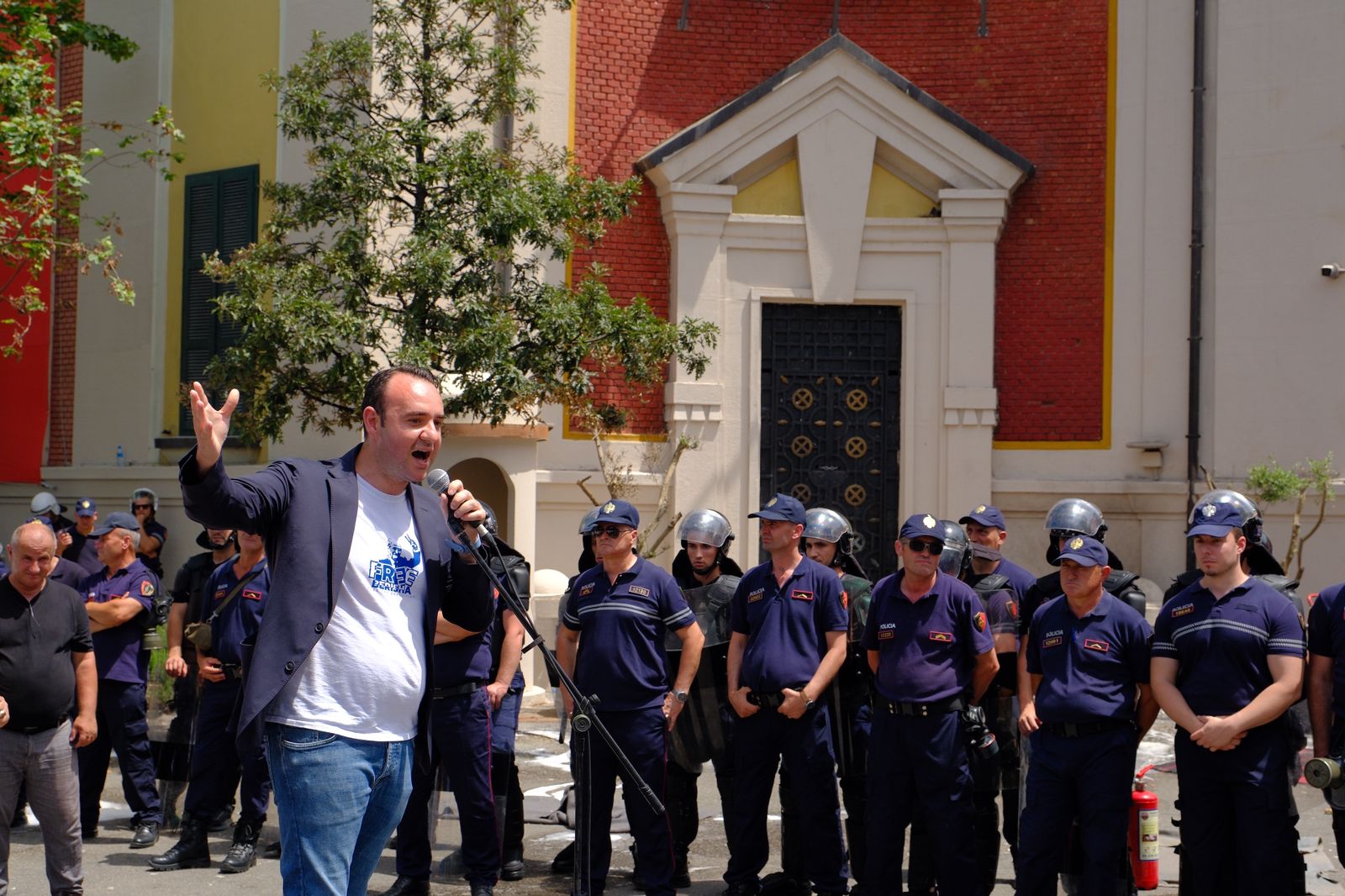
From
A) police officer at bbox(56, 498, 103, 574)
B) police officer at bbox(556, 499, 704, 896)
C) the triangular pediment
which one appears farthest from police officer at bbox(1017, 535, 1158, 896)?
the triangular pediment

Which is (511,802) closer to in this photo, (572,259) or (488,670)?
(488,670)

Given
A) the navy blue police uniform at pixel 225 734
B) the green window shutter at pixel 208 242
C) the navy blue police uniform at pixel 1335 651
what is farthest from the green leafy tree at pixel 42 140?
the navy blue police uniform at pixel 1335 651

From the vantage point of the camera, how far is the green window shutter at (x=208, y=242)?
17141 millimetres

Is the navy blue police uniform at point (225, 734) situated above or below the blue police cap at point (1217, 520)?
below

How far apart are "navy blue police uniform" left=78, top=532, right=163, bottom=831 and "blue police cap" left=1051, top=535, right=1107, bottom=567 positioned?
6060 millimetres

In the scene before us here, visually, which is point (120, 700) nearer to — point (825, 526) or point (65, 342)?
point (825, 526)

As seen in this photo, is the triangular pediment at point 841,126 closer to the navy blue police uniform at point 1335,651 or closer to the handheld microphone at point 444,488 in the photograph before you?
the navy blue police uniform at point 1335,651

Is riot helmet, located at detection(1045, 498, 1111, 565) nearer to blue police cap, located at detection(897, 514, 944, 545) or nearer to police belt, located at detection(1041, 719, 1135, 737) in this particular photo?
blue police cap, located at detection(897, 514, 944, 545)

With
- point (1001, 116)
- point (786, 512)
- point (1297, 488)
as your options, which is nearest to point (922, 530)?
point (786, 512)

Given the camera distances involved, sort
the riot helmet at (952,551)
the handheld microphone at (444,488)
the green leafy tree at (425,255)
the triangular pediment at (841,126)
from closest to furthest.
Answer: the handheld microphone at (444,488) → the riot helmet at (952,551) → the green leafy tree at (425,255) → the triangular pediment at (841,126)

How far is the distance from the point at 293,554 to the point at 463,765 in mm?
4064

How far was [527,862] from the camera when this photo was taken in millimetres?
9164

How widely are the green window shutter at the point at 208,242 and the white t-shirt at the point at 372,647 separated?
43.5 feet

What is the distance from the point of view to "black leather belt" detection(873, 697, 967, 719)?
7.41 metres
